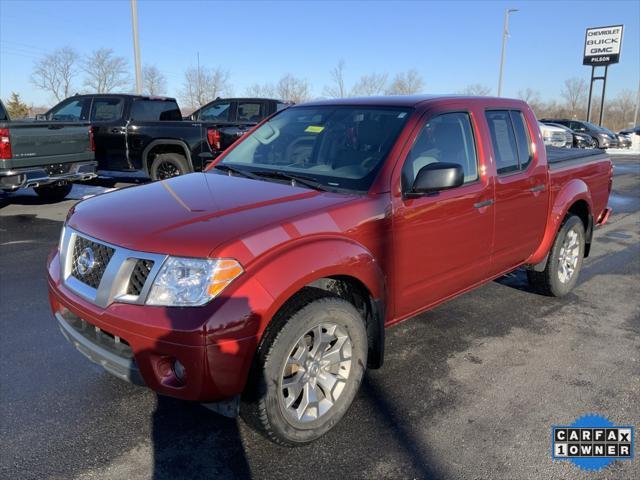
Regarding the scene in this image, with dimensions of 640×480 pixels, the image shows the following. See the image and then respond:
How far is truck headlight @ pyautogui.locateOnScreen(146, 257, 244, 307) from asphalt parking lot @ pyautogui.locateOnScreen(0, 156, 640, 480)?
90 cm

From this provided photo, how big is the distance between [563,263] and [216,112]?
9.12 meters

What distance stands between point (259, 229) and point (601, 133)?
3100 cm

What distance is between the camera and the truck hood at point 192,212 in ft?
7.94

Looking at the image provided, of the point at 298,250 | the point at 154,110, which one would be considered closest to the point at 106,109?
the point at 154,110

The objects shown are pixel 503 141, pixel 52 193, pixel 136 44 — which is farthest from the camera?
pixel 136 44

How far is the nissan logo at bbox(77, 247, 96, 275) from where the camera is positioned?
2.67m

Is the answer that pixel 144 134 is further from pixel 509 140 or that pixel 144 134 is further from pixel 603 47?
pixel 603 47

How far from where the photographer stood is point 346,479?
249 cm

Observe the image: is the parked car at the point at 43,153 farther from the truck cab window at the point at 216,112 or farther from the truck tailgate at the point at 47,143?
the truck cab window at the point at 216,112

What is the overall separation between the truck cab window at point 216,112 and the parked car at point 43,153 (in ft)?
11.5

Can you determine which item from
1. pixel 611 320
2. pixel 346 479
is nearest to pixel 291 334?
pixel 346 479

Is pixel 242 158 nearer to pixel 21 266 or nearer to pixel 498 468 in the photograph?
pixel 498 468

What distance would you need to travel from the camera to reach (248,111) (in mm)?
11812

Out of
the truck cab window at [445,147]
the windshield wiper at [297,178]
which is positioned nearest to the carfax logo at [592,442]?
the truck cab window at [445,147]
